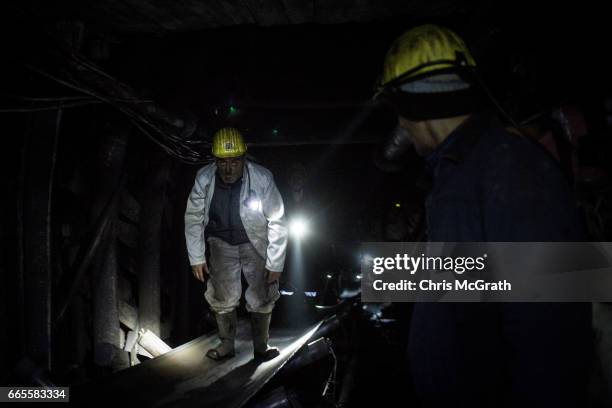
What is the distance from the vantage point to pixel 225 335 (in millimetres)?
4348

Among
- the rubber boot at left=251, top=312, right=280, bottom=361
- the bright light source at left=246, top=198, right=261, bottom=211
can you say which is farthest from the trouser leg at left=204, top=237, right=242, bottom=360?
the bright light source at left=246, top=198, right=261, bottom=211

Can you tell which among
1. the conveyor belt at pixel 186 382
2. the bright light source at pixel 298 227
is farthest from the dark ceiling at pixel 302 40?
the bright light source at pixel 298 227

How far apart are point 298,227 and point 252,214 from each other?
18.8 ft

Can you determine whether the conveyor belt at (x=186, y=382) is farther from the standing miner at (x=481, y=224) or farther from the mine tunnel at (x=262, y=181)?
the standing miner at (x=481, y=224)

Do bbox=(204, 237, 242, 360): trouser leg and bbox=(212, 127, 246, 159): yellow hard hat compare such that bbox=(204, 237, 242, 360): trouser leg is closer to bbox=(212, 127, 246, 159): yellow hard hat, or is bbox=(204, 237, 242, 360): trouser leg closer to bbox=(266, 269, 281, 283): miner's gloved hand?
bbox=(266, 269, 281, 283): miner's gloved hand

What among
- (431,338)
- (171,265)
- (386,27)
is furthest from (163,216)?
(431,338)

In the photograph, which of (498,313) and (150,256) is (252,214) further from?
(498,313)

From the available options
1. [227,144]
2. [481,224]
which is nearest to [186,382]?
[227,144]

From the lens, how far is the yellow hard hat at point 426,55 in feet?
5.20

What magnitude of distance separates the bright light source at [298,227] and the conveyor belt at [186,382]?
522 cm

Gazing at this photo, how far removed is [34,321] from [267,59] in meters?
3.98

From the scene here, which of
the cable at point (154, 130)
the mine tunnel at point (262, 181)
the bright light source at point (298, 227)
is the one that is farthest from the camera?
the bright light source at point (298, 227)

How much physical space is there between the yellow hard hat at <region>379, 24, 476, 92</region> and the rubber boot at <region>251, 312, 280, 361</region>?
3.39 metres

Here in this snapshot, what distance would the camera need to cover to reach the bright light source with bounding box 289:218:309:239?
31.8 feet
